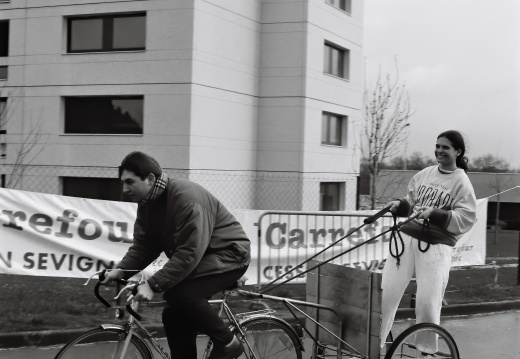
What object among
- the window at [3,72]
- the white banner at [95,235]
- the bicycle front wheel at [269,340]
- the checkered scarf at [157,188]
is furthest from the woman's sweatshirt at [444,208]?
the window at [3,72]

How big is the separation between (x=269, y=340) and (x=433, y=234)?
1418 millimetres

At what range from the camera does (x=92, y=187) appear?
2688 centimetres

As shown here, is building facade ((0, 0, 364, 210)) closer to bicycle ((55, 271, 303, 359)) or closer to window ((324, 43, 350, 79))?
window ((324, 43, 350, 79))

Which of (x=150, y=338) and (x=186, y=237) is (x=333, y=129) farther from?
(x=186, y=237)

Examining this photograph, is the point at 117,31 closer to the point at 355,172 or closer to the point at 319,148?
the point at 319,148

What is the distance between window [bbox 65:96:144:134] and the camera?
1056 inches

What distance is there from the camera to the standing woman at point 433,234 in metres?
5.28

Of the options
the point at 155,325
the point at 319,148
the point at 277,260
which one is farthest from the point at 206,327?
the point at 319,148

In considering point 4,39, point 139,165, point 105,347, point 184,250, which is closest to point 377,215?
point 184,250

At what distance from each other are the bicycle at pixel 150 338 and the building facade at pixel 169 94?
2091 cm

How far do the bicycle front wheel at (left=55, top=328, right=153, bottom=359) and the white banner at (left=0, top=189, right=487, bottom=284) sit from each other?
4079 millimetres

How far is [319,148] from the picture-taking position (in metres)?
31.3

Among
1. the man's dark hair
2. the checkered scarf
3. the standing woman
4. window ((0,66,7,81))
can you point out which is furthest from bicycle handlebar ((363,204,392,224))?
window ((0,66,7,81))

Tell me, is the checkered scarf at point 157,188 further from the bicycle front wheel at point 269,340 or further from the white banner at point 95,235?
the white banner at point 95,235
